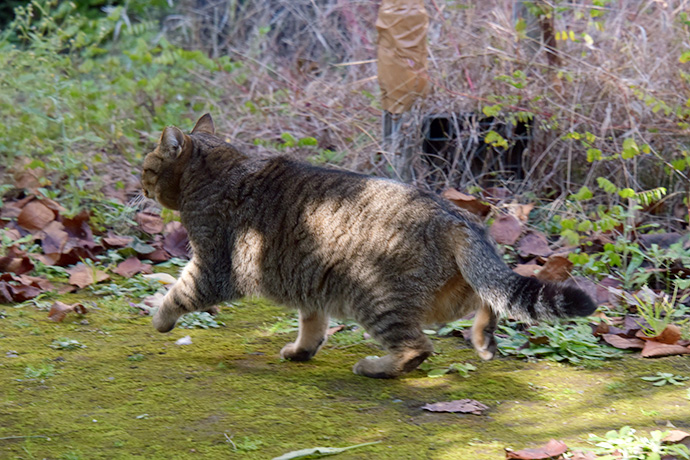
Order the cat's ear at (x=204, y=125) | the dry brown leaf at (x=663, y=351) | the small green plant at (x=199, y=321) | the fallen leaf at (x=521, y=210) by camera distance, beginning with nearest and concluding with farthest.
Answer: the dry brown leaf at (x=663, y=351), the small green plant at (x=199, y=321), the cat's ear at (x=204, y=125), the fallen leaf at (x=521, y=210)

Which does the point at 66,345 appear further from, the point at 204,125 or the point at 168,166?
the point at 204,125

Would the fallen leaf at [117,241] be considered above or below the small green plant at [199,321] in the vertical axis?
above

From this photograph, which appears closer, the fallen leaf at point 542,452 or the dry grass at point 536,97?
the fallen leaf at point 542,452

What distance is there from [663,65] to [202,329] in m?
3.78

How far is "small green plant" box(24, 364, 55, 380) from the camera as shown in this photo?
3.29 m

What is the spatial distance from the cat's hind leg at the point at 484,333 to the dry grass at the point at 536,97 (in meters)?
2.12

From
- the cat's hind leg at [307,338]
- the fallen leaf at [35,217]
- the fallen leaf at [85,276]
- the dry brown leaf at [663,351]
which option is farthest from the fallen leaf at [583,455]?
the fallen leaf at [35,217]

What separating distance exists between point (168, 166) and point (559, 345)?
216 cm

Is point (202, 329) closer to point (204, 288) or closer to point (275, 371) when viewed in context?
point (204, 288)

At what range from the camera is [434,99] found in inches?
225

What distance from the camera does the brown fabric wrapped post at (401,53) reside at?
547cm

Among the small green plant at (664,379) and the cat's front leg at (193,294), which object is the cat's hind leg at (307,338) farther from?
the small green plant at (664,379)

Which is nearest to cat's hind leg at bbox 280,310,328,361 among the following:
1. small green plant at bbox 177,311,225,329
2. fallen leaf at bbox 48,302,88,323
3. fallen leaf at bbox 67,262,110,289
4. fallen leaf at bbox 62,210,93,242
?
small green plant at bbox 177,311,225,329

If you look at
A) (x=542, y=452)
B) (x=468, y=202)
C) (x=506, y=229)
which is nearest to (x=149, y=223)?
(x=468, y=202)
